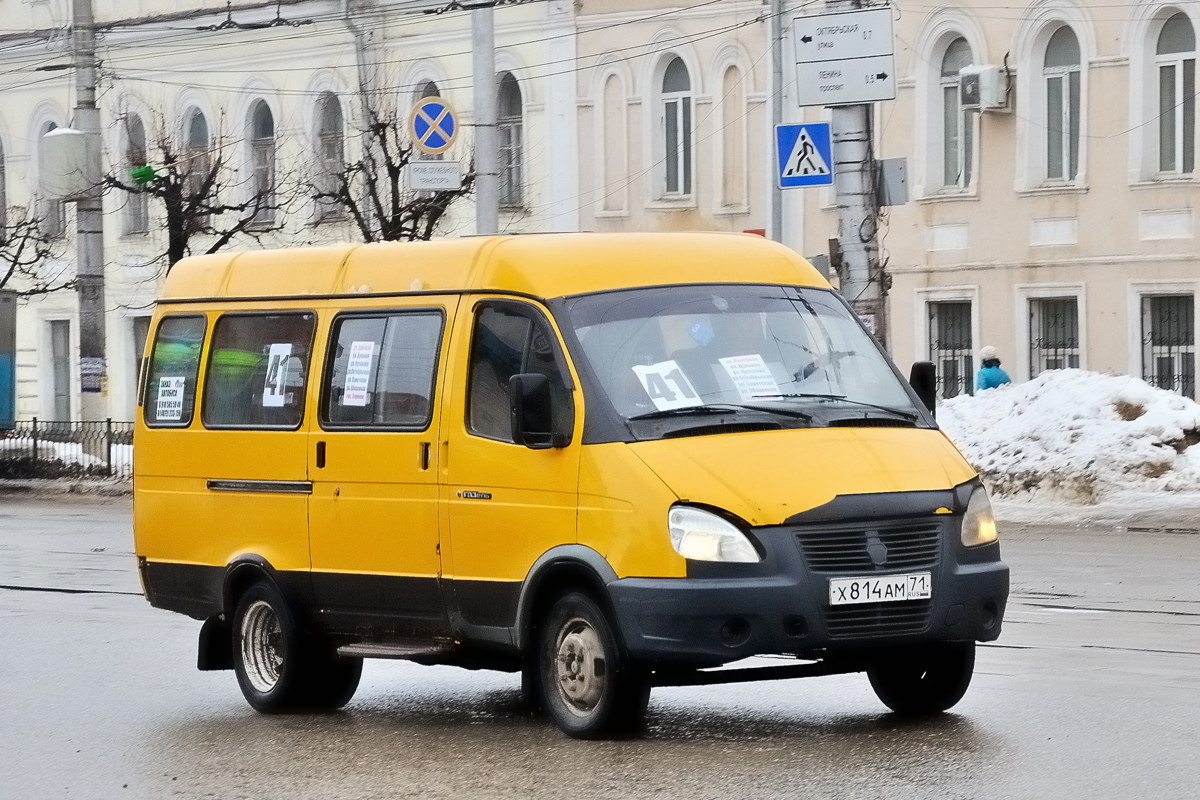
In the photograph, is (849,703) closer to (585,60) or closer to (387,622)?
(387,622)

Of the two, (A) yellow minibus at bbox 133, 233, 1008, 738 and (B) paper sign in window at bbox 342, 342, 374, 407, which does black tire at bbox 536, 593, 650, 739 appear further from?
(B) paper sign in window at bbox 342, 342, 374, 407

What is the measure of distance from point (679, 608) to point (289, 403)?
2774mm

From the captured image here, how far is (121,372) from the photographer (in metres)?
44.6

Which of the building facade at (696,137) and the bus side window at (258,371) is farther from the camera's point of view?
the building facade at (696,137)

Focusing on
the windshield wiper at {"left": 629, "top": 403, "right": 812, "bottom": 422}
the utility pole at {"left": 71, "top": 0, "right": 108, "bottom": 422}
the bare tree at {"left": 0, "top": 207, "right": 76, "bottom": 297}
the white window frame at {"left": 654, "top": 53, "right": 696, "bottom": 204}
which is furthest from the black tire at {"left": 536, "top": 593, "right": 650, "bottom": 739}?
the bare tree at {"left": 0, "top": 207, "right": 76, "bottom": 297}

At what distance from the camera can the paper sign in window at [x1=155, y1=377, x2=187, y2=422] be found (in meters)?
11.8

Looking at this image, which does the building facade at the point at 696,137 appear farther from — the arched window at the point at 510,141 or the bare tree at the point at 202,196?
the bare tree at the point at 202,196

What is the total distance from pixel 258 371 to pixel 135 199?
34696 mm

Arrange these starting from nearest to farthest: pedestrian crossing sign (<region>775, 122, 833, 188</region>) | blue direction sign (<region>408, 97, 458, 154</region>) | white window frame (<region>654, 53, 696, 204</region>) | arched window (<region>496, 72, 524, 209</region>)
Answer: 1. pedestrian crossing sign (<region>775, 122, 833, 188</region>)
2. blue direction sign (<region>408, 97, 458, 154</region>)
3. white window frame (<region>654, 53, 696, 204</region>)
4. arched window (<region>496, 72, 524, 209</region>)

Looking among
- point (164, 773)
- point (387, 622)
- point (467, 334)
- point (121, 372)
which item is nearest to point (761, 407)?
point (467, 334)

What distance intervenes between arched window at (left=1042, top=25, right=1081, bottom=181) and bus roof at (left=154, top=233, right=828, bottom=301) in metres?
21.9

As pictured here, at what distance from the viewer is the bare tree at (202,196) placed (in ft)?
119

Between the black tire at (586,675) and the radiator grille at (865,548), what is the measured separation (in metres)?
0.83

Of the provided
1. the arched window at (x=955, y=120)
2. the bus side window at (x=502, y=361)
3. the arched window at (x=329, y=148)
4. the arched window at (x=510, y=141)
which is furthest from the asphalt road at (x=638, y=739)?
the arched window at (x=329, y=148)
